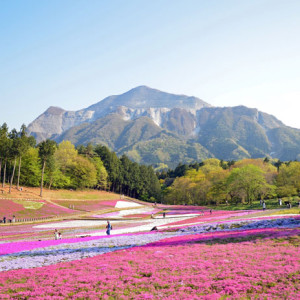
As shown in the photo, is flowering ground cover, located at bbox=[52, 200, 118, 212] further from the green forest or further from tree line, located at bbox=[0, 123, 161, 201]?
the green forest

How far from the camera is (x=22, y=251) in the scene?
1096 inches

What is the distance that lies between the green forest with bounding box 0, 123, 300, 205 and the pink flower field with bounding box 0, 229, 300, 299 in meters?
64.2

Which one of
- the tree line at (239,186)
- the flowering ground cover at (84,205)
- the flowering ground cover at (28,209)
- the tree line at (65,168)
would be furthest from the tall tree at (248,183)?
the tree line at (65,168)

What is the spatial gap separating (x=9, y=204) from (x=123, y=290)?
195ft

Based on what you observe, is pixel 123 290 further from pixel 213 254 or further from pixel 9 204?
pixel 9 204

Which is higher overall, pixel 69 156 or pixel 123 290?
pixel 69 156

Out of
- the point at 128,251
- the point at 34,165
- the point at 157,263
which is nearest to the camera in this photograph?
the point at 157,263

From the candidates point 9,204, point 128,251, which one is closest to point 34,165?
point 9,204

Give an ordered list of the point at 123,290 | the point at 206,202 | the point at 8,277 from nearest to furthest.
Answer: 1. the point at 123,290
2. the point at 8,277
3. the point at 206,202

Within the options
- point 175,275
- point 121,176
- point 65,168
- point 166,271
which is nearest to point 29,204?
point 65,168

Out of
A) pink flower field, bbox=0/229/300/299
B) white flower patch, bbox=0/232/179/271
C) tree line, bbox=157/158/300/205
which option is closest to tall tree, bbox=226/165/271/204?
tree line, bbox=157/158/300/205

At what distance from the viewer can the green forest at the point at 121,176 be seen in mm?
85375

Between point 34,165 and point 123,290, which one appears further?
point 34,165

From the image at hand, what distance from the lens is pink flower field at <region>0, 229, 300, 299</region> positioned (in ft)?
44.3
